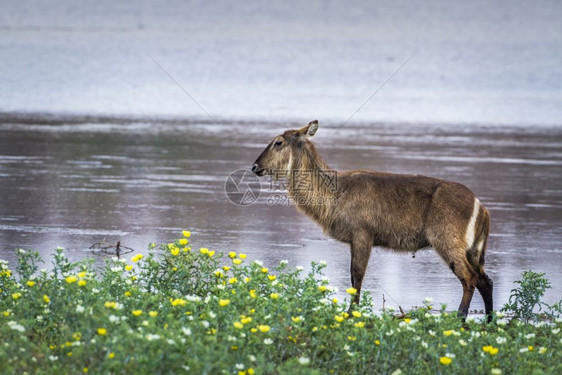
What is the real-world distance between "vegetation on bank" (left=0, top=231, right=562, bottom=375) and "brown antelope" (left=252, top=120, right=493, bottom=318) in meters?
1.09

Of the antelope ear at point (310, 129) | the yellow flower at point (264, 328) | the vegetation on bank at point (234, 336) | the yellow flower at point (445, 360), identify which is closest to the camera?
the vegetation on bank at point (234, 336)

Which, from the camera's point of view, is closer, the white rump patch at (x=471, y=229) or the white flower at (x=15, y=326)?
the white flower at (x=15, y=326)

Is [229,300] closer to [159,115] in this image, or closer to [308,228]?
[308,228]

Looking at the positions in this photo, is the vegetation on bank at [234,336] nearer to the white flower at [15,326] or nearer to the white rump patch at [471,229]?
the white flower at [15,326]

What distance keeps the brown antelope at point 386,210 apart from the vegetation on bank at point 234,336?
1093mm

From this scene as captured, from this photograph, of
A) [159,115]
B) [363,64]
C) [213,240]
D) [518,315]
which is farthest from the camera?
[363,64]

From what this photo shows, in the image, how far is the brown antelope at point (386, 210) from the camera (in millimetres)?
8719

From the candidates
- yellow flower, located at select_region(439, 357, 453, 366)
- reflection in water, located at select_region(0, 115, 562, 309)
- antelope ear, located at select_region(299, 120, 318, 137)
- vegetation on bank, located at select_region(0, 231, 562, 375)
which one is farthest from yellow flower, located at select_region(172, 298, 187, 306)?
antelope ear, located at select_region(299, 120, 318, 137)

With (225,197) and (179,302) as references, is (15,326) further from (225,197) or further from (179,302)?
(225,197)

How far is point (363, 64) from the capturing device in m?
49.8

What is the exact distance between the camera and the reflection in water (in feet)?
35.6

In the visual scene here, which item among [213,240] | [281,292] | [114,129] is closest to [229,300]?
[281,292]

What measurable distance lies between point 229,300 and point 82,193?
8.19 meters

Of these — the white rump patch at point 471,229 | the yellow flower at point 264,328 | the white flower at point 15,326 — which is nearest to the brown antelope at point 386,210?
the white rump patch at point 471,229
